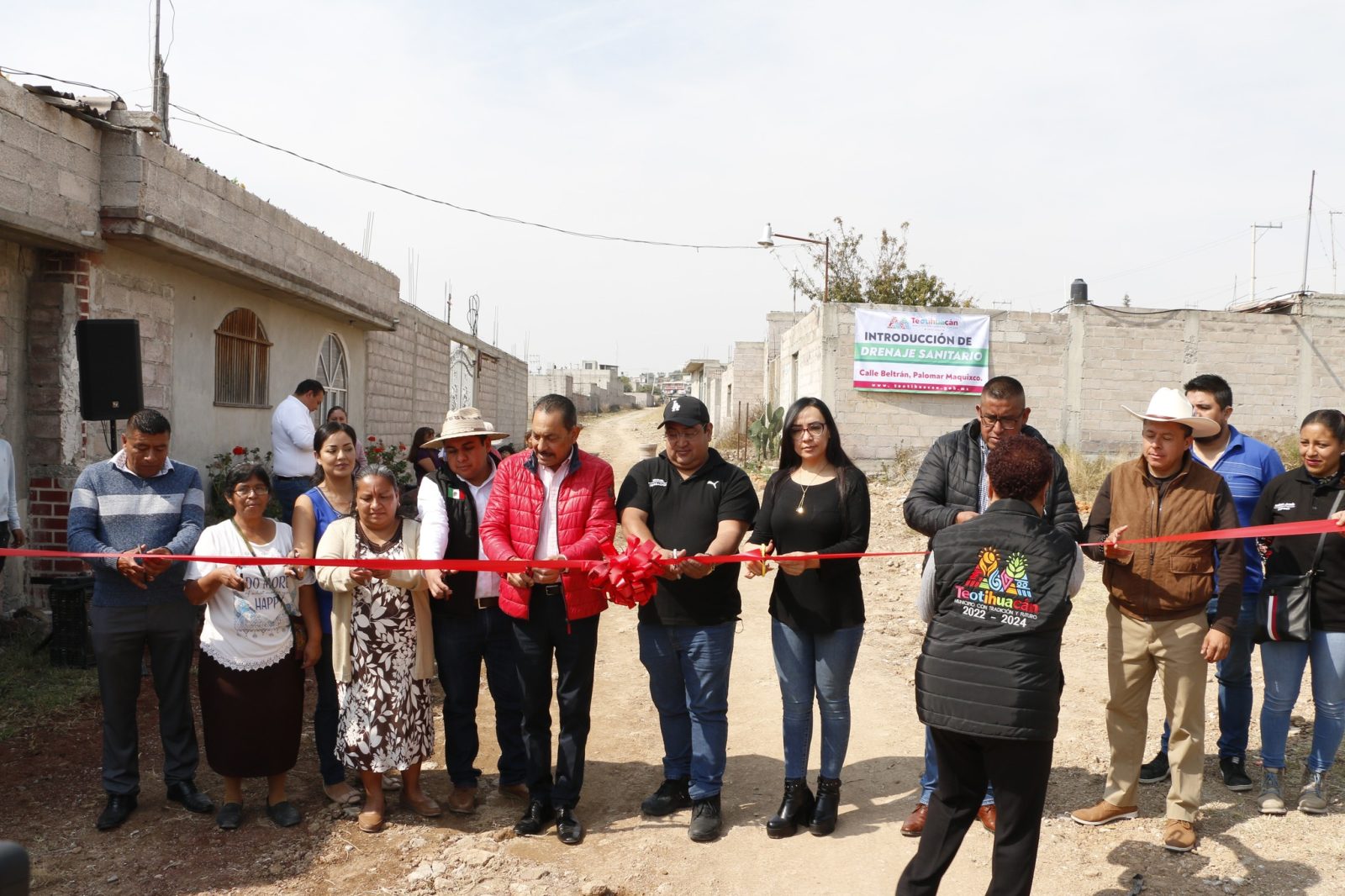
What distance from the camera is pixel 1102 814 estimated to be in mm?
4344

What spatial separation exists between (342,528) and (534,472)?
930 mm

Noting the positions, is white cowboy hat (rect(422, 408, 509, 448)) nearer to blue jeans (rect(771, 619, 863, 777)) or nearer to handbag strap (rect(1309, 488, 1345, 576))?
blue jeans (rect(771, 619, 863, 777))

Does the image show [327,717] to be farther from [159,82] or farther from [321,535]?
[159,82]

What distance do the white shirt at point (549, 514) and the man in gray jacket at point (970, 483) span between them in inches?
61.4

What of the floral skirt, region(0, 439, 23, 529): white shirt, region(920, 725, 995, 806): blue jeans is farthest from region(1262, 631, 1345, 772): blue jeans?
region(0, 439, 23, 529): white shirt

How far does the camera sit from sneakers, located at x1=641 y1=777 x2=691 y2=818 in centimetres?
454

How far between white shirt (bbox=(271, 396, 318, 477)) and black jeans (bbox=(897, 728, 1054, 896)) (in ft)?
21.5

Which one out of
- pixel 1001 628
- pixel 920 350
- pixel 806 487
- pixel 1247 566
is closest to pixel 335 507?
pixel 806 487

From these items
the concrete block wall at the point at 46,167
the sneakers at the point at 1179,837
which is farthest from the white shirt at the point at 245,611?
the sneakers at the point at 1179,837

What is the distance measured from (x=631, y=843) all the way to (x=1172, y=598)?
8.53 feet

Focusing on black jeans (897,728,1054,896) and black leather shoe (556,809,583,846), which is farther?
black leather shoe (556,809,583,846)

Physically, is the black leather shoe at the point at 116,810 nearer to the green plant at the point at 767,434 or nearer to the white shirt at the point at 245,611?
the white shirt at the point at 245,611

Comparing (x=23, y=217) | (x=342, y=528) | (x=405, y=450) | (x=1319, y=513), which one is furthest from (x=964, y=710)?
(x=405, y=450)

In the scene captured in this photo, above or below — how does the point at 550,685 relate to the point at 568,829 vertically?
above
